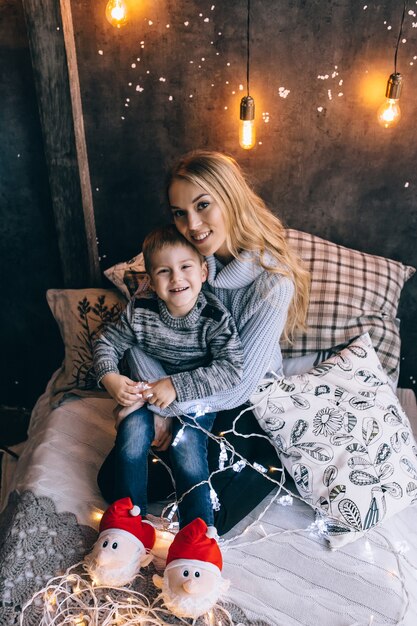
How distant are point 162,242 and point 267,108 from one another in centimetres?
76

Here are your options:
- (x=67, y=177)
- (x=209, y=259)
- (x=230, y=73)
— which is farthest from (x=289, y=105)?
(x=67, y=177)

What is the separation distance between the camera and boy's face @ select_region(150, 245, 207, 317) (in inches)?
60.5

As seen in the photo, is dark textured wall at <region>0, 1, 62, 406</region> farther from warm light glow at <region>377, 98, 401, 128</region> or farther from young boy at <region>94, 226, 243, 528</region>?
warm light glow at <region>377, 98, 401, 128</region>

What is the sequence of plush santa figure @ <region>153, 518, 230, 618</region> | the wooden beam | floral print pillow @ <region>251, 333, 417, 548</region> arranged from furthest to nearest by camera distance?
the wooden beam < floral print pillow @ <region>251, 333, 417, 548</region> < plush santa figure @ <region>153, 518, 230, 618</region>

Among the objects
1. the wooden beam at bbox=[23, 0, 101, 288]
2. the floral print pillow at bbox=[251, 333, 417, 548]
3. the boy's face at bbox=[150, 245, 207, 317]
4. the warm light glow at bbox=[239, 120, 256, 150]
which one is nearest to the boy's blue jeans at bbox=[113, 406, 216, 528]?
the floral print pillow at bbox=[251, 333, 417, 548]

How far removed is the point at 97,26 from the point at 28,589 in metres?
1.80

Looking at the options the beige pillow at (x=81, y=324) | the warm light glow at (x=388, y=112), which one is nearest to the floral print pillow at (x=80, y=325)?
the beige pillow at (x=81, y=324)

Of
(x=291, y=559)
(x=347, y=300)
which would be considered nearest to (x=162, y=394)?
(x=291, y=559)

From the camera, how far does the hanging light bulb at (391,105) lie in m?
1.72

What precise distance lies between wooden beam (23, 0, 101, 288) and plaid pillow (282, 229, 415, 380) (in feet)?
2.77

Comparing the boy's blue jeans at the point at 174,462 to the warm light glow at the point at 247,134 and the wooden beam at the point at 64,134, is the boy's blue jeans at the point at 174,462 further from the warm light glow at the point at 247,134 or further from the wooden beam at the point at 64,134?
the warm light glow at the point at 247,134

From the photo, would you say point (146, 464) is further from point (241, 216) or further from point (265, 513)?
point (241, 216)

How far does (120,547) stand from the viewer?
4.15ft

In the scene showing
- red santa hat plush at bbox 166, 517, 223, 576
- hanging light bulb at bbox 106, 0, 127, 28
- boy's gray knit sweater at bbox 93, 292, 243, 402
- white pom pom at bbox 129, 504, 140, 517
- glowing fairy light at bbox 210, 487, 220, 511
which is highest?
hanging light bulb at bbox 106, 0, 127, 28
